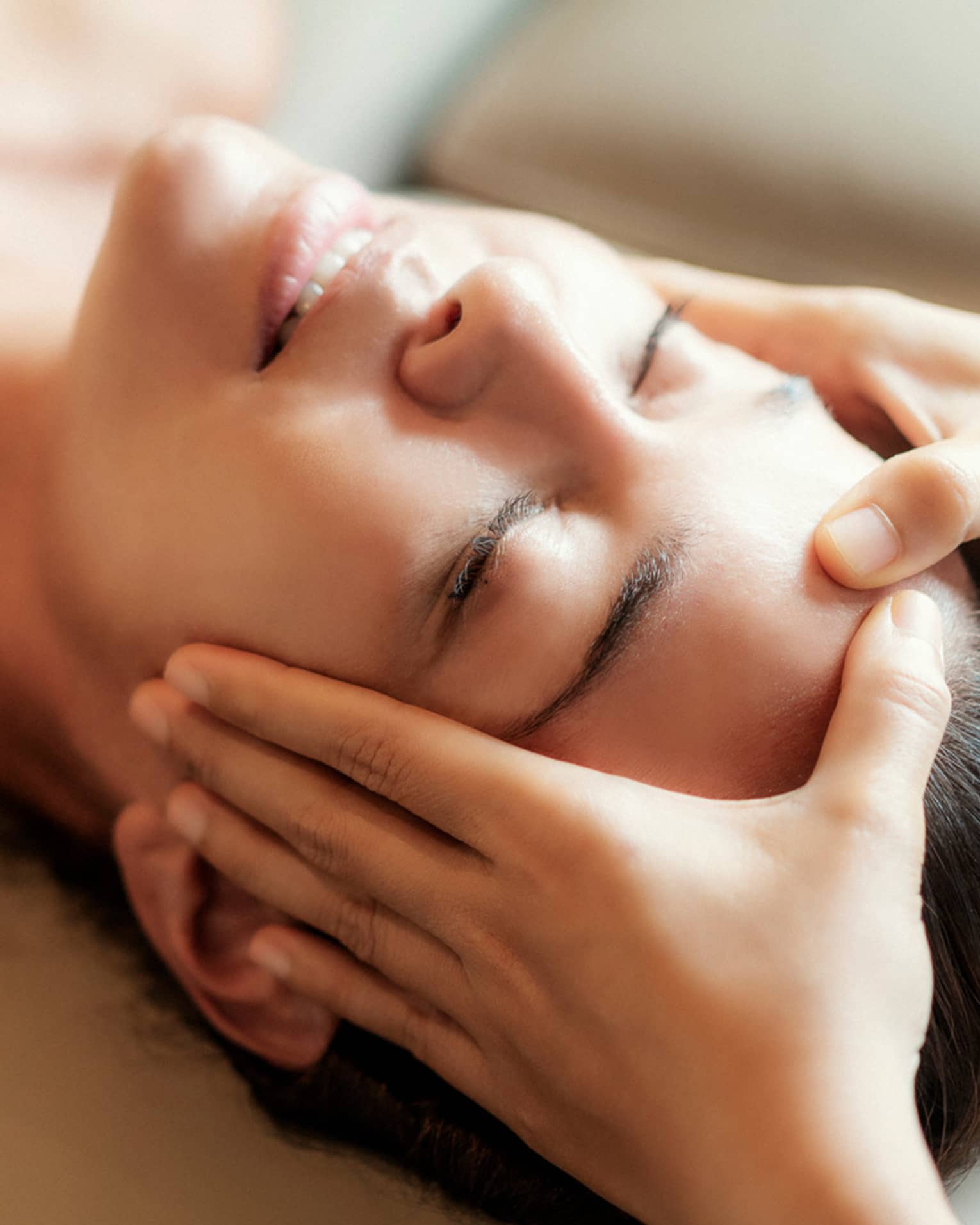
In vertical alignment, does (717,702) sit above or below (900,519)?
below

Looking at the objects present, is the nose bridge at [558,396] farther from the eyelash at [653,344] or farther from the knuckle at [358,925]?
the knuckle at [358,925]

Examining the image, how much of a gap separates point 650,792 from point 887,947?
162 millimetres

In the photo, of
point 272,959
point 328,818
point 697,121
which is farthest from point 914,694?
point 697,121

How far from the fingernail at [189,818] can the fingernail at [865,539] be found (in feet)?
1.64

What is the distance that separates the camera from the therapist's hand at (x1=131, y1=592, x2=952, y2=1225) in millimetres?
627

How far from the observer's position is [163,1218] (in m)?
0.87

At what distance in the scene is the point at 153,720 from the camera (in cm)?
83

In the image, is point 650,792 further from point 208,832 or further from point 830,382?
point 830,382

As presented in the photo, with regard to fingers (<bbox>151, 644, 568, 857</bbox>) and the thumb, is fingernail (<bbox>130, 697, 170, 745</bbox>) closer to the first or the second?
fingers (<bbox>151, 644, 568, 857</bbox>)

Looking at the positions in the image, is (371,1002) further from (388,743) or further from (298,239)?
(298,239)

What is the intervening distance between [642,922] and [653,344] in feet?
1.51

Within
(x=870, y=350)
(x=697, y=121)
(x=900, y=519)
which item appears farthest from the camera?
(x=697, y=121)

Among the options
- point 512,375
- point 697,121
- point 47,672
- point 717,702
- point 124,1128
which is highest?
point 697,121

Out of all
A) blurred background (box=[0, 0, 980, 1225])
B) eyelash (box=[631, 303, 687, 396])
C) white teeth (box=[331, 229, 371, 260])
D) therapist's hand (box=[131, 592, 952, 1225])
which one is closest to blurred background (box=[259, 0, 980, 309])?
blurred background (box=[0, 0, 980, 1225])
